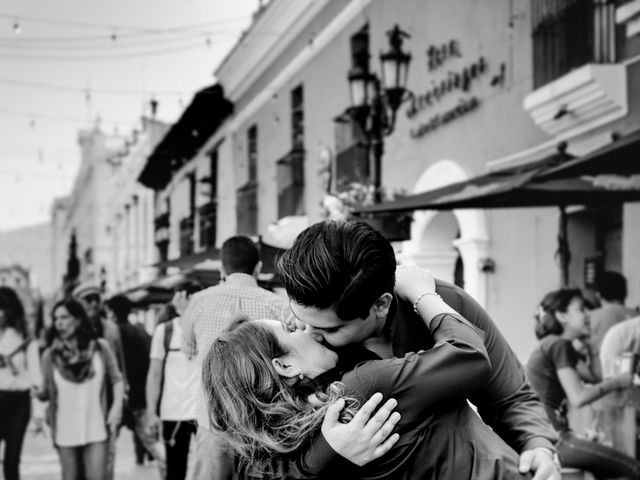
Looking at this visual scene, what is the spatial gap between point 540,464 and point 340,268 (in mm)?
728

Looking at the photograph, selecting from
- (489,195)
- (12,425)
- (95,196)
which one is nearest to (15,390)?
(12,425)

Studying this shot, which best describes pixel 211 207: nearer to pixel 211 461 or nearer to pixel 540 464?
pixel 211 461

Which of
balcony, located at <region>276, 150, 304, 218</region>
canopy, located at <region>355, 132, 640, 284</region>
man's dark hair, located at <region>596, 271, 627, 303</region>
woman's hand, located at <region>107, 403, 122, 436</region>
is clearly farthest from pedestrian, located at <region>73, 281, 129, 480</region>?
balcony, located at <region>276, 150, 304, 218</region>

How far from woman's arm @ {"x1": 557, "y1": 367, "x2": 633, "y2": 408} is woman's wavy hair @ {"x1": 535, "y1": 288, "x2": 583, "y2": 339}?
17.0 inches

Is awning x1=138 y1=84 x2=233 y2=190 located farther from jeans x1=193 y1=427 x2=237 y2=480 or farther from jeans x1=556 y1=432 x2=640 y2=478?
jeans x1=193 y1=427 x2=237 y2=480

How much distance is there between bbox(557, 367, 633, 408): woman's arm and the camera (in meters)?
6.06

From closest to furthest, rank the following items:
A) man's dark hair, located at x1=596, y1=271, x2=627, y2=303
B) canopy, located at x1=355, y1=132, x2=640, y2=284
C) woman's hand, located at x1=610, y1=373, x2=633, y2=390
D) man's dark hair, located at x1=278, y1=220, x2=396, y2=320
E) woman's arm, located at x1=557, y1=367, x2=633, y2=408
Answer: man's dark hair, located at x1=278, y1=220, x2=396, y2=320 → canopy, located at x1=355, y1=132, x2=640, y2=284 → woman's arm, located at x1=557, y1=367, x2=633, y2=408 → woman's hand, located at x1=610, y1=373, x2=633, y2=390 → man's dark hair, located at x1=596, y1=271, x2=627, y2=303

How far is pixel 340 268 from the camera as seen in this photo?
233 centimetres

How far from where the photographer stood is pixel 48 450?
12.1 meters

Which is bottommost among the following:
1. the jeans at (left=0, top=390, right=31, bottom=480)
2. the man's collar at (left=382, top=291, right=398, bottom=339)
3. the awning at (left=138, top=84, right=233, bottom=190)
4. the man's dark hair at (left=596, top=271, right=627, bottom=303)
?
the jeans at (left=0, top=390, right=31, bottom=480)

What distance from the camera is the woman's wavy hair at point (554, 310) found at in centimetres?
650

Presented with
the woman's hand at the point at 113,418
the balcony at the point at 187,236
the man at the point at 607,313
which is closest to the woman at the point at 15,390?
the woman's hand at the point at 113,418

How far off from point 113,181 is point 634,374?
168ft

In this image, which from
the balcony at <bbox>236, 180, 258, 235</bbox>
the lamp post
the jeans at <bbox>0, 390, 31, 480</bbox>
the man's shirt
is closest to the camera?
the man's shirt
